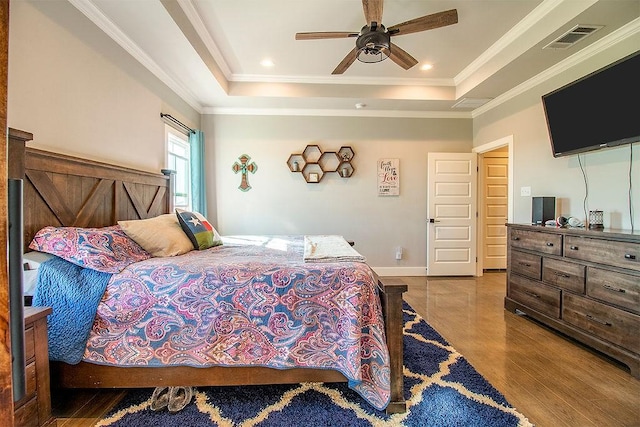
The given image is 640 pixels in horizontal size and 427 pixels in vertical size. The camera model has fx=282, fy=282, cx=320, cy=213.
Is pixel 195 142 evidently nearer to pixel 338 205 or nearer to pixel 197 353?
pixel 338 205

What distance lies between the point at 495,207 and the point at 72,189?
5.75 metres

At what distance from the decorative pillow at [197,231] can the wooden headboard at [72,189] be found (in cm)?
47

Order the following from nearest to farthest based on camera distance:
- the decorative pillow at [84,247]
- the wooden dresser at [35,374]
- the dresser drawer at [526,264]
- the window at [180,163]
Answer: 1. the wooden dresser at [35,374]
2. the decorative pillow at [84,247]
3. the dresser drawer at [526,264]
4. the window at [180,163]

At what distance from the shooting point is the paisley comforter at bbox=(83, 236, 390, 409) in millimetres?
1468

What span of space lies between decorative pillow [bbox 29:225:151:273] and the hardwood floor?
768 mm

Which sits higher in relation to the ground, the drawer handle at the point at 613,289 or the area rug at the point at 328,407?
the drawer handle at the point at 613,289

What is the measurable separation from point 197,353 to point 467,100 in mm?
4335

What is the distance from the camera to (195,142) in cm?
390

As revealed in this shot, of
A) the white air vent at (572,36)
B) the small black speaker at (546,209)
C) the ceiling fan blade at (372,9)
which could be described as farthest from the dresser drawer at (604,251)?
the ceiling fan blade at (372,9)

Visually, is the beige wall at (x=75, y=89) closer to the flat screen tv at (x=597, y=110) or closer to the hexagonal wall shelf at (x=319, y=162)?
the hexagonal wall shelf at (x=319, y=162)

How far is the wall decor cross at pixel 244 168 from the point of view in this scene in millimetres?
4328

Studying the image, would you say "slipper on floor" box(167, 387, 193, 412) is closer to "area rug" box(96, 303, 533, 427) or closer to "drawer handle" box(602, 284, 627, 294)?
"area rug" box(96, 303, 533, 427)

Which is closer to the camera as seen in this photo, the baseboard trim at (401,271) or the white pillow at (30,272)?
the white pillow at (30,272)

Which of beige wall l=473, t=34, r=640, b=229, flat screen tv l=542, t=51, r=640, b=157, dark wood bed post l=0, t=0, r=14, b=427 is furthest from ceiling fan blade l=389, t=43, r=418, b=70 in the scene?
dark wood bed post l=0, t=0, r=14, b=427
